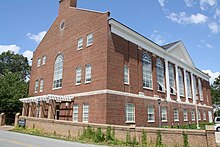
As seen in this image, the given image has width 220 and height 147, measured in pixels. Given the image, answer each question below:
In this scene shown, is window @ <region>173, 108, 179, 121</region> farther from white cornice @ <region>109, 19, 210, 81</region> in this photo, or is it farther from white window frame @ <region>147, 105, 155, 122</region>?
white cornice @ <region>109, 19, 210, 81</region>

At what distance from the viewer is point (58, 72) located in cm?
2636

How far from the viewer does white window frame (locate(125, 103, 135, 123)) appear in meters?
20.4

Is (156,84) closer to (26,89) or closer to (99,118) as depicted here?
(99,118)

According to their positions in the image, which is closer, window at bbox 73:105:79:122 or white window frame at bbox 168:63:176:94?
window at bbox 73:105:79:122

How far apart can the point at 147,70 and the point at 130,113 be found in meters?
6.75

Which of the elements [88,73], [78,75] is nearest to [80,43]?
[78,75]

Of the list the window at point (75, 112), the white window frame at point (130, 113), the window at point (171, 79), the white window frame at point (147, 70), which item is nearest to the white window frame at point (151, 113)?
the white window frame at point (147, 70)

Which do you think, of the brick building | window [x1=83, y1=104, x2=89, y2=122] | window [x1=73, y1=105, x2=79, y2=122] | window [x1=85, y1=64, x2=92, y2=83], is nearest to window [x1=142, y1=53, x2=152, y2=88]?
the brick building

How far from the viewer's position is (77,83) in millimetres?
22484

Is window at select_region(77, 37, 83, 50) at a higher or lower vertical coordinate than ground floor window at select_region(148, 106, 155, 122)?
higher

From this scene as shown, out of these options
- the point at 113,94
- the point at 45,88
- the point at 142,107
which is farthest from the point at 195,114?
the point at 45,88

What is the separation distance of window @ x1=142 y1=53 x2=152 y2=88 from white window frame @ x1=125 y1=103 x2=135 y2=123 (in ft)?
12.9

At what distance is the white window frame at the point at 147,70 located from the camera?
24298 mm

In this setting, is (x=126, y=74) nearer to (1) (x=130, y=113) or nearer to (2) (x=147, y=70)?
(1) (x=130, y=113)
